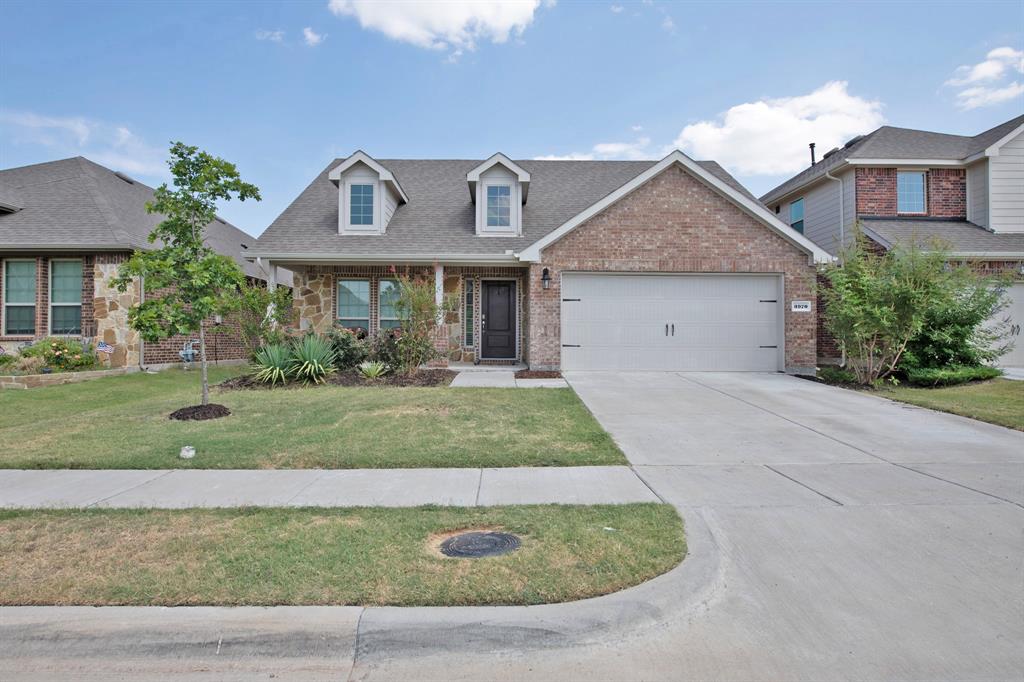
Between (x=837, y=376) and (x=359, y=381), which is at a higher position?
(x=837, y=376)

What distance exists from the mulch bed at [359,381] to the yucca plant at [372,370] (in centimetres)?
12

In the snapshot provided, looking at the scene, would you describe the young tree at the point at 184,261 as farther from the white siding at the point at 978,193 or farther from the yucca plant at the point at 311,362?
the white siding at the point at 978,193

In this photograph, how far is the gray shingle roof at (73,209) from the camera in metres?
13.4

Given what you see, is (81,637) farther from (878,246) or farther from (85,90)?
(878,246)

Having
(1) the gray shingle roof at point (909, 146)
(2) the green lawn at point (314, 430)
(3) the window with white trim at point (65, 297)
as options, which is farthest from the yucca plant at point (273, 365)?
(1) the gray shingle roof at point (909, 146)

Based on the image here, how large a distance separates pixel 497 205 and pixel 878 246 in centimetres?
998

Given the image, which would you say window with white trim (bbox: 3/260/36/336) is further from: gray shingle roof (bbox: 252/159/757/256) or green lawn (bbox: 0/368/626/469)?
gray shingle roof (bbox: 252/159/757/256)

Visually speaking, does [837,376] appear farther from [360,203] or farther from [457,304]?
[360,203]

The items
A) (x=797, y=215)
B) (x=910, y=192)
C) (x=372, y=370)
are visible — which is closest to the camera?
(x=372, y=370)

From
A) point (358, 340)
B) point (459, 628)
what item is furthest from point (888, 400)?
point (358, 340)

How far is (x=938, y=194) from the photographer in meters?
→ 15.8

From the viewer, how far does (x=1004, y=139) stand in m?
14.7

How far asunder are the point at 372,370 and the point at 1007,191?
57.5 ft

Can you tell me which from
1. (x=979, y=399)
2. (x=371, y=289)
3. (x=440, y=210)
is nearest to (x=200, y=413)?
(x=371, y=289)
